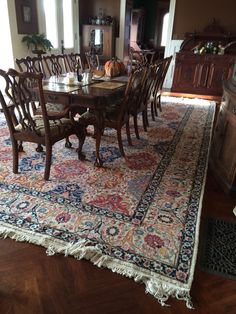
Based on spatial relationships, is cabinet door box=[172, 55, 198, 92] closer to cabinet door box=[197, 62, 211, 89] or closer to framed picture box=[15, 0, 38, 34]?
cabinet door box=[197, 62, 211, 89]

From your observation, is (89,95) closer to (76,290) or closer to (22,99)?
(22,99)

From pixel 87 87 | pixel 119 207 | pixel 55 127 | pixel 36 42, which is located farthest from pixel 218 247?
pixel 36 42

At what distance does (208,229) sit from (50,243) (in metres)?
1.12

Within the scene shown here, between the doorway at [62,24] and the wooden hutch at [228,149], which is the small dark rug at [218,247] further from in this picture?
the doorway at [62,24]

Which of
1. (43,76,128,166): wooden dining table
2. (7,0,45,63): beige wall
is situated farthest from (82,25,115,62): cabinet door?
(43,76,128,166): wooden dining table

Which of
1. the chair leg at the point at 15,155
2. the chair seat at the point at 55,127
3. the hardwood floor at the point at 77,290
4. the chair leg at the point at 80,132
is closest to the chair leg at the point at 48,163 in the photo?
the chair seat at the point at 55,127

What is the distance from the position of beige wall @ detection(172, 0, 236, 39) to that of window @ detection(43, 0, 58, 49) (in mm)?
3004

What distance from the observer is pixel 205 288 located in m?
1.40

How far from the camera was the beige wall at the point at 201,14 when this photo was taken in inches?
237

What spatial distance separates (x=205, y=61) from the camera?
5.79 m

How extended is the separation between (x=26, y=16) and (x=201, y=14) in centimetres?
412

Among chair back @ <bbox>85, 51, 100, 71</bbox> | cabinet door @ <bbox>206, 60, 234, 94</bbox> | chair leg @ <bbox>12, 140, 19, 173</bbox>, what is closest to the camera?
chair leg @ <bbox>12, 140, 19, 173</bbox>

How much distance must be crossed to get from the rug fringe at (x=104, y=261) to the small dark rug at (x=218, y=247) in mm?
277

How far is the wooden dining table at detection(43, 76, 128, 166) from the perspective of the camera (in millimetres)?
2398
